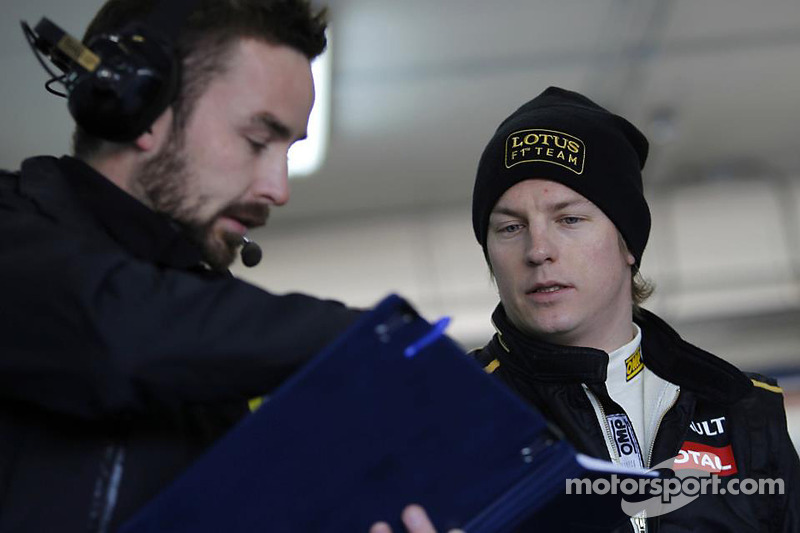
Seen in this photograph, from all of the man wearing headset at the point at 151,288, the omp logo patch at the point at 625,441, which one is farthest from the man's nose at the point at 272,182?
the omp logo patch at the point at 625,441

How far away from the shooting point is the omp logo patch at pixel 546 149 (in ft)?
5.48

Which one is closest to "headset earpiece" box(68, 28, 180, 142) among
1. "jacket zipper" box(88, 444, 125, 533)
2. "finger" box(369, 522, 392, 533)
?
"jacket zipper" box(88, 444, 125, 533)

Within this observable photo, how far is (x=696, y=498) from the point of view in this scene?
1.51 m

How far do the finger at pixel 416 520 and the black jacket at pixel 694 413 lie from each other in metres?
0.58

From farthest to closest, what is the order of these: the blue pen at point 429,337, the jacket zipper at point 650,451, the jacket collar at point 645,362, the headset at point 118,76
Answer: the jacket collar at point 645,362
the jacket zipper at point 650,451
the headset at point 118,76
the blue pen at point 429,337

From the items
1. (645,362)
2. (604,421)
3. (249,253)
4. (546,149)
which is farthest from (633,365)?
(249,253)

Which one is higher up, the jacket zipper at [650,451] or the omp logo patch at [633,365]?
the omp logo patch at [633,365]

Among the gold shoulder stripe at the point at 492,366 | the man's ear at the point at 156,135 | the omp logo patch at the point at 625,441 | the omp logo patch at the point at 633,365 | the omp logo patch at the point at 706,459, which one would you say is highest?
the man's ear at the point at 156,135

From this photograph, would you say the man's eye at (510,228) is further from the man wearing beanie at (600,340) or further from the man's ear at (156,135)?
the man's ear at (156,135)

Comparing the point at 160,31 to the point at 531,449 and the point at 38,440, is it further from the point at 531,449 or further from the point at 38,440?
the point at 531,449

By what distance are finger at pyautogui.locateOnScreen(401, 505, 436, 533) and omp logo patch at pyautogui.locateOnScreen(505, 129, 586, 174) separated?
874 mm

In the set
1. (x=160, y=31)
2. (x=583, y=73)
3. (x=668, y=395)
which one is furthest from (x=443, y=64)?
(x=160, y=31)

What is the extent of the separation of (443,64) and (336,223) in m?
2.25

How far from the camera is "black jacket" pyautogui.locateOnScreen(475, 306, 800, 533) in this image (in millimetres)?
1504
